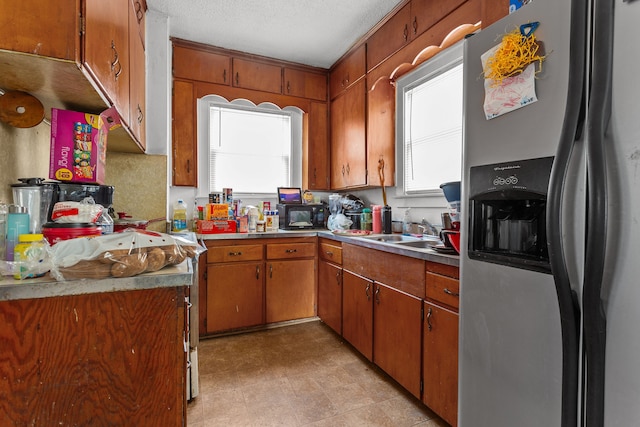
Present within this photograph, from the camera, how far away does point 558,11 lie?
85cm

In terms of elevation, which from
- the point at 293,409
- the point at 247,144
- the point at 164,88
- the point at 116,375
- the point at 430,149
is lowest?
the point at 293,409

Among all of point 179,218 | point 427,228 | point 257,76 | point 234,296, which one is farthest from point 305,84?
point 234,296

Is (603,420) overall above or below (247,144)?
below

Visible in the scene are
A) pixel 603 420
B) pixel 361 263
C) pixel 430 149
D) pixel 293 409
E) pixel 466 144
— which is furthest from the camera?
pixel 430 149

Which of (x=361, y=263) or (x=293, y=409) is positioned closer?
(x=293, y=409)

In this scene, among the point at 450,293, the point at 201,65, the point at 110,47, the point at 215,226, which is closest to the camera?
the point at 110,47

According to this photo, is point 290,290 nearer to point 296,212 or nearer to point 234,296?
point 234,296

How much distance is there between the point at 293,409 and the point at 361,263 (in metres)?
0.98

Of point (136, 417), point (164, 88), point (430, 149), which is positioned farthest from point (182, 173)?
point (136, 417)

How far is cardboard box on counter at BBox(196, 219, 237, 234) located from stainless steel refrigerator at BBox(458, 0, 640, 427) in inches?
84.0

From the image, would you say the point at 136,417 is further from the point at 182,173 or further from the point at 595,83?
the point at 182,173

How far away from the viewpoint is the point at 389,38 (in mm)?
2537

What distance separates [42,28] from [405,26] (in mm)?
2212

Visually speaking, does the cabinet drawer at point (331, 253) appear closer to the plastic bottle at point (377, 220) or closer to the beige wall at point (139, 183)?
the plastic bottle at point (377, 220)
